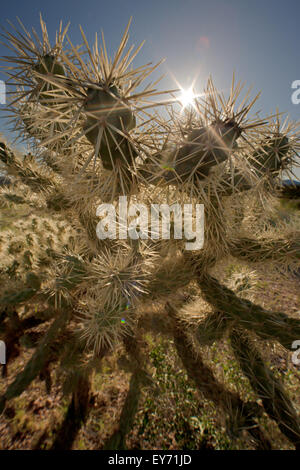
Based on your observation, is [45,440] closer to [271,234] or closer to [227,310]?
[227,310]

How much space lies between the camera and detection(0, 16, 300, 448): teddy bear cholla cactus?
2.26ft

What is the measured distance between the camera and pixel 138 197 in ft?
3.44

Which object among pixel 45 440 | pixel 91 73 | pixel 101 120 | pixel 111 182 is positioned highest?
pixel 91 73

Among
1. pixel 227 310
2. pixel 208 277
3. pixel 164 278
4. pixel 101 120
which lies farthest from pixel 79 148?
pixel 227 310

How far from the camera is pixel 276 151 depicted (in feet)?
3.66

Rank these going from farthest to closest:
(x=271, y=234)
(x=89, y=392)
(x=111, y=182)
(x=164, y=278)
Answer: (x=89, y=392) < (x=271, y=234) < (x=164, y=278) < (x=111, y=182)

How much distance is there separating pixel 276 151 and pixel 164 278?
1062 mm

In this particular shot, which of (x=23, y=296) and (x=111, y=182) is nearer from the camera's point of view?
(x=111, y=182)

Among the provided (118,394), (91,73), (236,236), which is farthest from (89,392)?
(91,73)

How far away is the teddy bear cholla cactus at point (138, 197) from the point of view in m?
0.69
